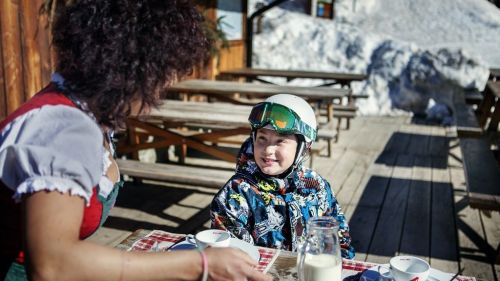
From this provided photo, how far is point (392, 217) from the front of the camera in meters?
4.80

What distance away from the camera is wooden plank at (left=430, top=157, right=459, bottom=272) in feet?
12.8

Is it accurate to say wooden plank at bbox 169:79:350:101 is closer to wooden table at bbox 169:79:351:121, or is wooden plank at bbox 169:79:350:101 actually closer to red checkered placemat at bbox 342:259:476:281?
wooden table at bbox 169:79:351:121

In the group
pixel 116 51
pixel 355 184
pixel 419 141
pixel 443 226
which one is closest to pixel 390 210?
pixel 443 226

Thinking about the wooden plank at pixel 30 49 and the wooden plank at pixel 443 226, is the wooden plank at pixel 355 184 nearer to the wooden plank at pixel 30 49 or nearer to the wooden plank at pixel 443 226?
the wooden plank at pixel 443 226

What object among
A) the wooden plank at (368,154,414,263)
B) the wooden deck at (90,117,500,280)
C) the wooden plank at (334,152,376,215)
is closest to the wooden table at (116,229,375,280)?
the wooden deck at (90,117,500,280)

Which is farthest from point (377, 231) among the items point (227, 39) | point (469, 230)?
point (227, 39)

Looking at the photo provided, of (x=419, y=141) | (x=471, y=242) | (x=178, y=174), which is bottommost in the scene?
(x=471, y=242)

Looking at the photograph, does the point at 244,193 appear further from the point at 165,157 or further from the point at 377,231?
the point at 165,157

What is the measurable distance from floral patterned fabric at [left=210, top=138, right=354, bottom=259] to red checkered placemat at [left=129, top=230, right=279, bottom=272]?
0.86 feet

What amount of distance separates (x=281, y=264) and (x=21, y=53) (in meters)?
3.77

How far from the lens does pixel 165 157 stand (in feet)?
22.3

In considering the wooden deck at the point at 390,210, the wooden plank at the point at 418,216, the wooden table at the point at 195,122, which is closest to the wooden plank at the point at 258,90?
the wooden table at the point at 195,122

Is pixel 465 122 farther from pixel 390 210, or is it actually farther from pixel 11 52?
pixel 11 52

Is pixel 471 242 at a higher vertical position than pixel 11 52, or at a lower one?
lower
